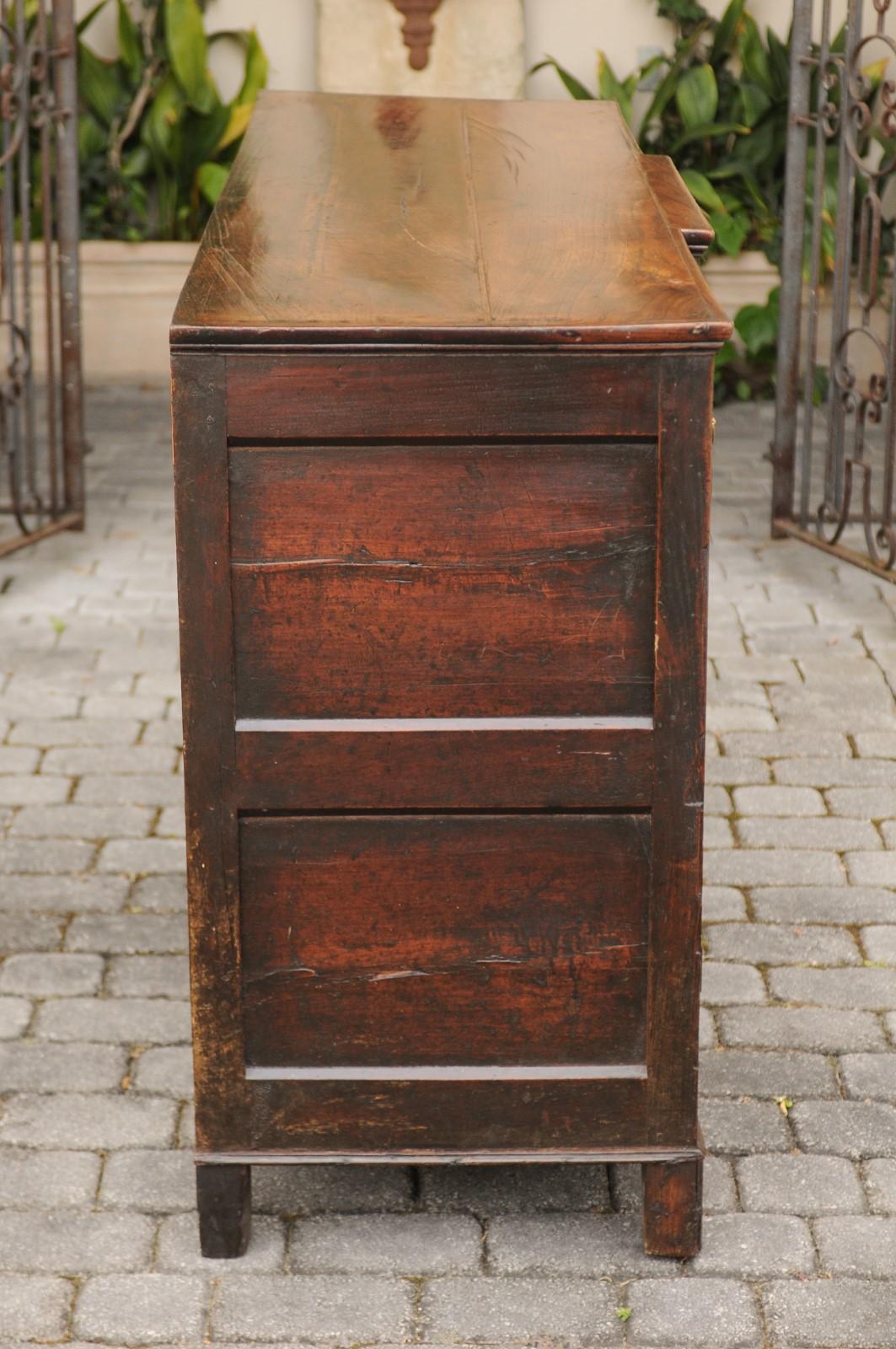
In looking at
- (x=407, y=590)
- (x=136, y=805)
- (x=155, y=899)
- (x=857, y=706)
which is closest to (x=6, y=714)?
(x=136, y=805)

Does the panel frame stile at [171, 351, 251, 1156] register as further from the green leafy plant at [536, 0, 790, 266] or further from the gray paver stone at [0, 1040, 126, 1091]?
the green leafy plant at [536, 0, 790, 266]

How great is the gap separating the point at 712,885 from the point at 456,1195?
124cm

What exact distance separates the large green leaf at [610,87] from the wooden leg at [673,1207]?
607 centimetres

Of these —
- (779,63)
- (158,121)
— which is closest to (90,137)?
(158,121)

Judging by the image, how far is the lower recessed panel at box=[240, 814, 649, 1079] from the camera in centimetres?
259

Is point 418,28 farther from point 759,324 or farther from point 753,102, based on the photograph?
point 759,324

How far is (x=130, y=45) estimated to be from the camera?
8.00m

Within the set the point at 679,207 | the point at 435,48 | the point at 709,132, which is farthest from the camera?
the point at 435,48

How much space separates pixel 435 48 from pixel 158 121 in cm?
125

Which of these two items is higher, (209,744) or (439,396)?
(439,396)

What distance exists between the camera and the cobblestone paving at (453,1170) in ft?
8.70

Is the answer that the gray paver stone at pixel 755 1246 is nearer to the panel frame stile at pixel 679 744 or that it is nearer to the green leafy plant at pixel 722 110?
the panel frame stile at pixel 679 744

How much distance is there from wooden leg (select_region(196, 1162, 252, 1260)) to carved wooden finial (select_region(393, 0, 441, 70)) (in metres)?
6.18

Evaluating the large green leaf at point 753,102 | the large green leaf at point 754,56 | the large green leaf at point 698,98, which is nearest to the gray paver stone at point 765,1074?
the large green leaf at point 698,98
